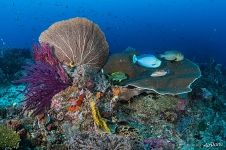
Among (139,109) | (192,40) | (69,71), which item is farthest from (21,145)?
(192,40)

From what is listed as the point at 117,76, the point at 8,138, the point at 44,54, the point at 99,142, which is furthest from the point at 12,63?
the point at 99,142

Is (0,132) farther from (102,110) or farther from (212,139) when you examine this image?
(212,139)

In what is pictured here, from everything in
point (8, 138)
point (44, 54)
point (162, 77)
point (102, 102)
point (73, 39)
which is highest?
point (73, 39)

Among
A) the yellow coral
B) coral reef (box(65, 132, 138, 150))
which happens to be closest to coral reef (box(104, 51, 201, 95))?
the yellow coral

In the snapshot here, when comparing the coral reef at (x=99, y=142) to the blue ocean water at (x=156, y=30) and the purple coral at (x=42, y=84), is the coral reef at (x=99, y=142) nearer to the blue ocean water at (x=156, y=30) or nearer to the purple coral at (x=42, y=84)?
Answer: the purple coral at (x=42, y=84)

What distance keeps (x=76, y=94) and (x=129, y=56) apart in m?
2.39

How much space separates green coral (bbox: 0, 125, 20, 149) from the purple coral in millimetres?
768

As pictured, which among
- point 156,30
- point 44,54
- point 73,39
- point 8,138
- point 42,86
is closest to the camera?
point 8,138

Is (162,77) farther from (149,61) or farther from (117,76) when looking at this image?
(117,76)

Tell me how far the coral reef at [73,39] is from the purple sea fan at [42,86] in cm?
84

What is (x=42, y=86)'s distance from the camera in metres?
6.13

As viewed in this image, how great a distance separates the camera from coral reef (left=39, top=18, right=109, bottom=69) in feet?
23.0

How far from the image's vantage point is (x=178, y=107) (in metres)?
6.69

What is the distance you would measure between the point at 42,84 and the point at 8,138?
120 cm
